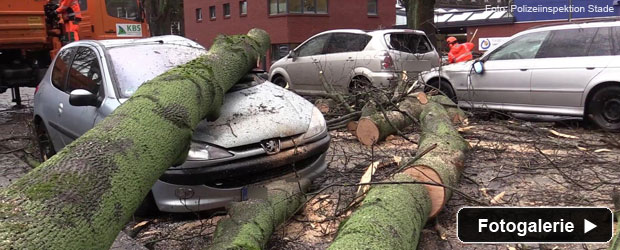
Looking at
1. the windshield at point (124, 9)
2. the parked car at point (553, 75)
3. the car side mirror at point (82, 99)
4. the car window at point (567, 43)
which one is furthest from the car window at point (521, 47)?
the windshield at point (124, 9)

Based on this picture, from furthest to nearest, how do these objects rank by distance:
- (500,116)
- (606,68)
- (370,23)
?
(370,23)
(500,116)
(606,68)

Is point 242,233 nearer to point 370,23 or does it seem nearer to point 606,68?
point 606,68

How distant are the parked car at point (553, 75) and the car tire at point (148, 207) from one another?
5911 mm

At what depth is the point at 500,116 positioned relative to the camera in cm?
813

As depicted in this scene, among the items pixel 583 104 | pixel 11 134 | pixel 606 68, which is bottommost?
pixel 11 134

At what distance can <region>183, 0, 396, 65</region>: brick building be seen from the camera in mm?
24469

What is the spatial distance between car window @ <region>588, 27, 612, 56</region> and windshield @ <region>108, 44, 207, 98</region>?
5.46 meters

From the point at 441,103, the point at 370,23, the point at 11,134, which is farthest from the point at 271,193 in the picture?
the point at 370,23

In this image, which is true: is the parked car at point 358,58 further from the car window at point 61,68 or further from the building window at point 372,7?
the building window at point 372,7

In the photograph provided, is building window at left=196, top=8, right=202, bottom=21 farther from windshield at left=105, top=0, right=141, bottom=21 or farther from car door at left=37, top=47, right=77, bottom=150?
car door at left=37, top=47, right=77, bottom=150

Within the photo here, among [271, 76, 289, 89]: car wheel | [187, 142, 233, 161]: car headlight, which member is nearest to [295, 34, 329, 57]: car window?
[271, 76, 289, 89]: car wheel

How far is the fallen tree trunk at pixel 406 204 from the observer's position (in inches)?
106

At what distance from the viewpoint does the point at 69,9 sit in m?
11.0

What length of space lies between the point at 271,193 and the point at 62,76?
336cm
